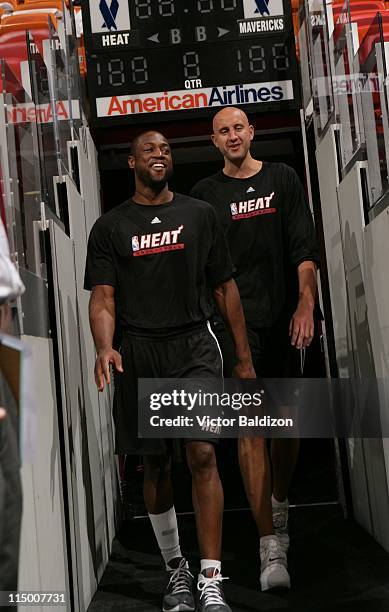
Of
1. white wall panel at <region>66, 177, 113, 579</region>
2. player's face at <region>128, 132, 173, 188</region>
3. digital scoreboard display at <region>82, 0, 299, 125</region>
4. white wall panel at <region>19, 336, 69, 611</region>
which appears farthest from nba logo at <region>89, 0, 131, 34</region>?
white wall panel at <region>19, 336, 69, 611</region>

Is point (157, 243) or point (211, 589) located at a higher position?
point (157, 243)

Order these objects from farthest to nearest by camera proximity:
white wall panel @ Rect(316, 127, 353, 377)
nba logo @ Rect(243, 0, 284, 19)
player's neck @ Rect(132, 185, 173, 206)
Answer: nba logo @ Rect(243, 0, 284, 19) < white wall panel @ Rect(316, 127, 353, 377) < player's neck @ Rect(132, 185, 173, 206)

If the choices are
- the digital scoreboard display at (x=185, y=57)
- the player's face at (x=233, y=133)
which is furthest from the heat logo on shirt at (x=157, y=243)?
the digital scoreboard display at (x=185, y=57)

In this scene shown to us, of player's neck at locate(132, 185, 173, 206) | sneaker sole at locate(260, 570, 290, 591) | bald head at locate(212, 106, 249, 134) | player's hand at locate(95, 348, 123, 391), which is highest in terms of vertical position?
bald head at locate(212, 106, 249, 134)

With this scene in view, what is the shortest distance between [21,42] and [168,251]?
253 cm

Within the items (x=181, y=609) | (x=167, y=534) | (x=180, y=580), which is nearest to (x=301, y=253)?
(x=167, y=534)

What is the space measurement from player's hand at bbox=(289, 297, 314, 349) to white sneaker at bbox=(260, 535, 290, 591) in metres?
0.79

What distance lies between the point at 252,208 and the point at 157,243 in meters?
0.63

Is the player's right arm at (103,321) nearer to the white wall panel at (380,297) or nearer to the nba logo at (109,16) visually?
the white wall panel at (380,297)

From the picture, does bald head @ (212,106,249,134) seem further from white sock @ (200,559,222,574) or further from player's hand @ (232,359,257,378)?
white sock @ (200,559,222,574)

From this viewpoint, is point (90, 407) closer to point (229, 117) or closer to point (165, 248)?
point (165, 248)

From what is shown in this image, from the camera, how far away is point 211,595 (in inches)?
139

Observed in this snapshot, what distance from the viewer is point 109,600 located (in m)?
4.00

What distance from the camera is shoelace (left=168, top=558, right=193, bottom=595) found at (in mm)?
3744
